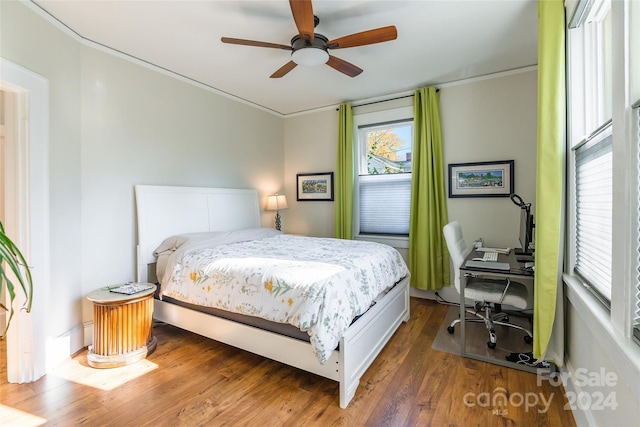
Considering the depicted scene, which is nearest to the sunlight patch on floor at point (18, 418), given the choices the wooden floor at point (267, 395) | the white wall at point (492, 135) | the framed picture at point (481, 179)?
the wooden floor at point (267, 395)

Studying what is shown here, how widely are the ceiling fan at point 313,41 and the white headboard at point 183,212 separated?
5.49ft

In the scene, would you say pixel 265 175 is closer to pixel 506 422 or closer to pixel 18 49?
pixel 18 49

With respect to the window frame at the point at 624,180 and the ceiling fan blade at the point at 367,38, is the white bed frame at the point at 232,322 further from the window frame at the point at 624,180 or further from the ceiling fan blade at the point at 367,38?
the ceiling fan blade at the point at 367,38

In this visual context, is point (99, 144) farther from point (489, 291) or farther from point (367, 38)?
point (489, 291)

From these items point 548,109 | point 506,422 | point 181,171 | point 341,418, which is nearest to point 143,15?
point 181,171

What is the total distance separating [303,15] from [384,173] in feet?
8.25

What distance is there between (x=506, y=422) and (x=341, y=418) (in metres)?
0.92

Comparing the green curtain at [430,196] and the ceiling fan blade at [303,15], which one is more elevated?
the ceiling fan blade at [303,15]

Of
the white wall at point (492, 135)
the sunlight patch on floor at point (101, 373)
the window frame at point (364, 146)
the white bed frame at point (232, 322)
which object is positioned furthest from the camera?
the window frame at point (364, 146)

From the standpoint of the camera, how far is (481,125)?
11.1 feet

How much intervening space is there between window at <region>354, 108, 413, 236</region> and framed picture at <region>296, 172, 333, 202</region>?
1.60 feet

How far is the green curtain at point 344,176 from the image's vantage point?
4098 mm

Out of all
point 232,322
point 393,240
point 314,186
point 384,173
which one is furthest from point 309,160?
point 232,322

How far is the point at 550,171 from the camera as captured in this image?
1.85 meters
